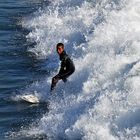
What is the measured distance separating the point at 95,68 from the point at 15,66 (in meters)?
4.29

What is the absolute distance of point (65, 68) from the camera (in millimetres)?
17234

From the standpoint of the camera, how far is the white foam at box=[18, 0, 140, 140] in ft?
47.7

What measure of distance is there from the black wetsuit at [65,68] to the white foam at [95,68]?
558mm

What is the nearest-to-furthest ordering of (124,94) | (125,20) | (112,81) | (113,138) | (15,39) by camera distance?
1. (113,138)
2. (124,94)
3. (112,81)
4. (125,20)
5. (15,39)

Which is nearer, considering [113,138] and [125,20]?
[113,138]

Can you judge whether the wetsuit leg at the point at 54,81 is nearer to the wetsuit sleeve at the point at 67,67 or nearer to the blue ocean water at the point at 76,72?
the wetsuit sleeve at the point at 67,67

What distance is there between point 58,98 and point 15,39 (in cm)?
746

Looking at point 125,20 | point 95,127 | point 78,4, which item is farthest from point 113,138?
point 78,4

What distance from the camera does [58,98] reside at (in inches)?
693

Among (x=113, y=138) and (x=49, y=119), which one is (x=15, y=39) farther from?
(x=113, y=138)

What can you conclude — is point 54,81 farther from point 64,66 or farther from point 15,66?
point 15,66

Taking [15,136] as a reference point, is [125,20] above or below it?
above

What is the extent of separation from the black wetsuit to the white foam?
1.83 feet

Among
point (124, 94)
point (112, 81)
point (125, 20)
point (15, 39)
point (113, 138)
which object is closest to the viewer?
point (113, 138)
